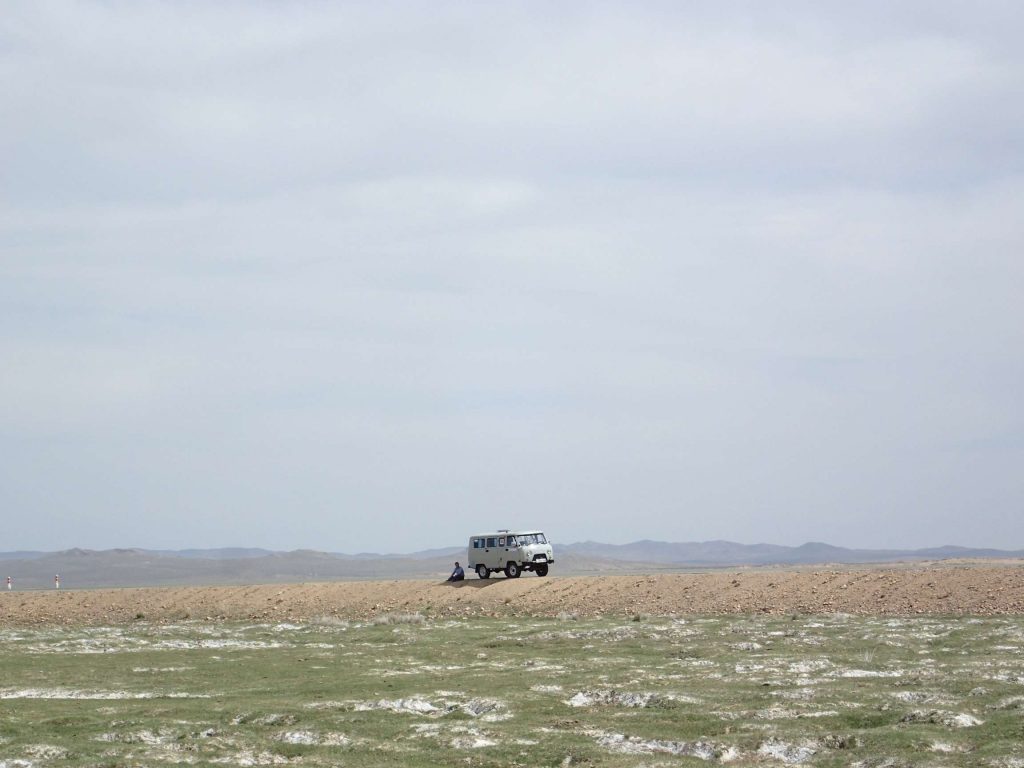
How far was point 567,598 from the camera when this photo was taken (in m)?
60.1

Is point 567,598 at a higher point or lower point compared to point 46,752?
lower

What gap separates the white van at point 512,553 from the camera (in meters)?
70.4

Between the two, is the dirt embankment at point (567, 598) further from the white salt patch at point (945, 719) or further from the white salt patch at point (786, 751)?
the white salt patch at point (786, 751)

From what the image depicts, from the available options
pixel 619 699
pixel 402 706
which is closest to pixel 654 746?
pixel 619 699

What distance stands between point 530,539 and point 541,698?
4453 centimetres

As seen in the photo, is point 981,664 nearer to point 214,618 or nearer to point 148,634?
point 148,634

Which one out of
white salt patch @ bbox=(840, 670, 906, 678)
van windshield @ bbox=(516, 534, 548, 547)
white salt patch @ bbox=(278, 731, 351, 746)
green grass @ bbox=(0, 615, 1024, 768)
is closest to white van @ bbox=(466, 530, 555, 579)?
van windshield @ bbox=(516, 534, 548, 547)

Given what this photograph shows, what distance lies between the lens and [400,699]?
87.5ft

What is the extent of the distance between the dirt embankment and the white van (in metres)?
2.88

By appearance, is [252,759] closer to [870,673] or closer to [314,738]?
[314,738]

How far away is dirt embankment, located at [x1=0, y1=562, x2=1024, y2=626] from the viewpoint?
51750 millimetres

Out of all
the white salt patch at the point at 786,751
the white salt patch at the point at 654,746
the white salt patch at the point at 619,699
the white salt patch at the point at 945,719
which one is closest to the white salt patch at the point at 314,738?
the white salt patch at the point at 654,746

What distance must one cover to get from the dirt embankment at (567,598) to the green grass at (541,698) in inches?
299

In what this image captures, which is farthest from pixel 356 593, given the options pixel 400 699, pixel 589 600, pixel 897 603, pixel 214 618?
pixel 400 699
